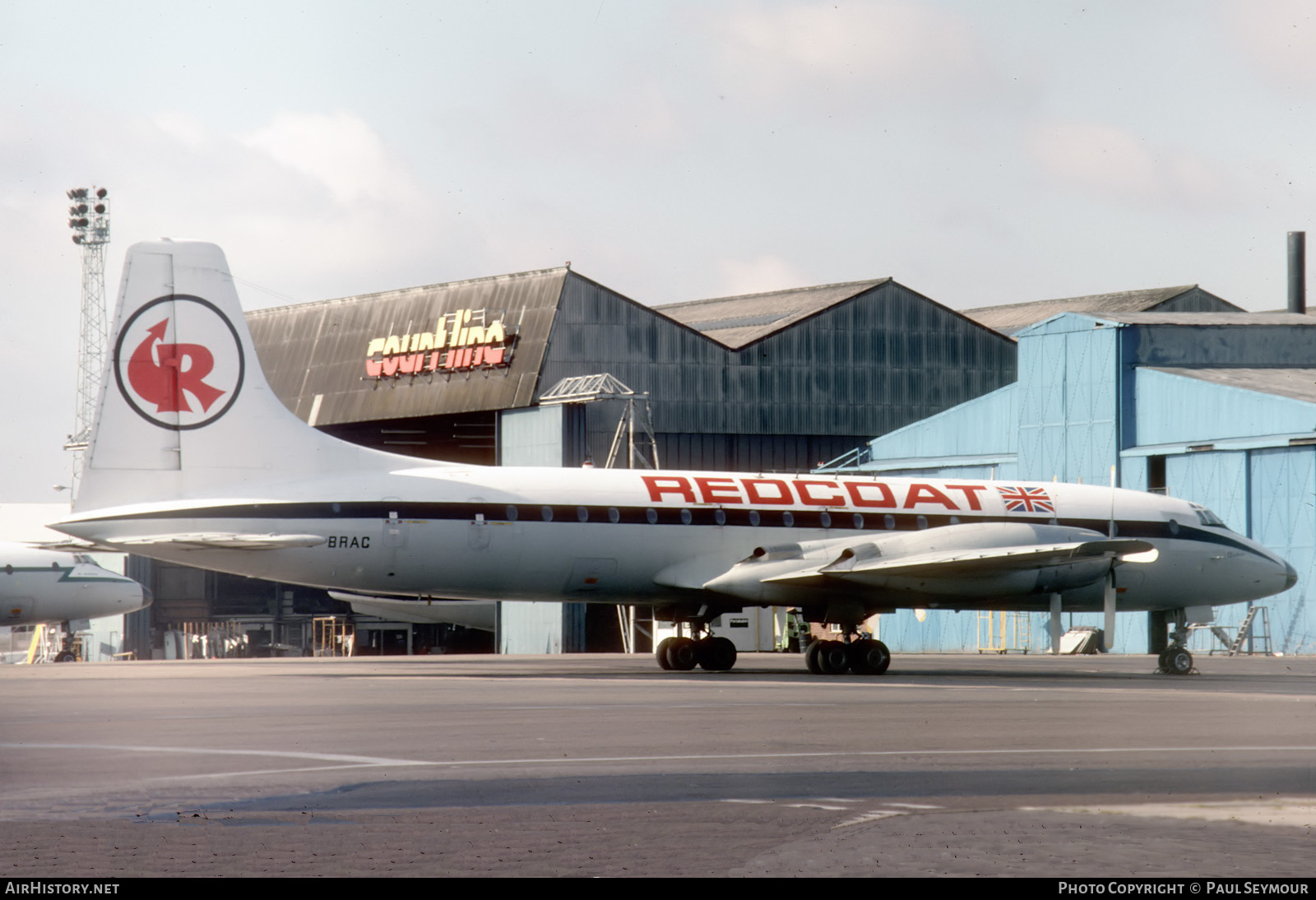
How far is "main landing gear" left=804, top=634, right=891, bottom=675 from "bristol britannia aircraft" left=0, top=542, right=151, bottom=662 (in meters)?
31.0

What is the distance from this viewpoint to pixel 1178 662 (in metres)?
32.4

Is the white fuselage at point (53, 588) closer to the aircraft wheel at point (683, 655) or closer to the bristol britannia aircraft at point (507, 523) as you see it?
the bristol britannia aircraft at point (507, 523)

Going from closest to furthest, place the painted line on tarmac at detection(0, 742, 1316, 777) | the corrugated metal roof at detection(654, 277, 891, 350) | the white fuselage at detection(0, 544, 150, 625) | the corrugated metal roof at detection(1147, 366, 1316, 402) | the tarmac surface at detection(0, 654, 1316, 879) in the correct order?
the tarmac surface at detection(0, 654, 1316, 879)
the painted line on tarmac at detection(0, 742, 1316, 777)
the corrugated metal roof at detection(1147, 366, 1316, 402)
the white fuselage at detection(0, 544, 150, 625)
the corrugated metal roof at detection(654, 277, 891, 350)

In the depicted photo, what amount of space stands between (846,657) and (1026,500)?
20.6 feet

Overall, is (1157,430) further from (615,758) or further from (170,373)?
(615,758)

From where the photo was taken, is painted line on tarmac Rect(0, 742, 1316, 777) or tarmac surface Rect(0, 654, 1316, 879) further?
painted line on tarmac Rect(0, 742, 1316, 777)

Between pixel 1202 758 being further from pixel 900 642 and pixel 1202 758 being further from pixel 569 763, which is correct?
pixel 900 642

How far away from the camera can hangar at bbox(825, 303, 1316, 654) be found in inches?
1903

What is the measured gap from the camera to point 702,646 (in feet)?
109

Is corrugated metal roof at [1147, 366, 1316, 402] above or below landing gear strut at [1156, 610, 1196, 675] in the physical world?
above

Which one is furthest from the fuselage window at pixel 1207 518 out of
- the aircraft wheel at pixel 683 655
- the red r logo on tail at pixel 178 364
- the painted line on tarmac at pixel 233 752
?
the painted line on tarmac at pixel 233 752

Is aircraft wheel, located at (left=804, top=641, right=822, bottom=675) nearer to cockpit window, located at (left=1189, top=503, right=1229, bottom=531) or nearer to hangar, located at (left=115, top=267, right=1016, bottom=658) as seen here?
cockpit window, located at (left=1189, top=503, right=1229, bottom=531)

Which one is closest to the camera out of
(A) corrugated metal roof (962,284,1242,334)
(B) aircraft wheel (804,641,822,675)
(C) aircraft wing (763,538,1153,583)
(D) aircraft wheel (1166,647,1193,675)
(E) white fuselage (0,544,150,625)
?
(C) aircraft wing (763,538,1153,583)

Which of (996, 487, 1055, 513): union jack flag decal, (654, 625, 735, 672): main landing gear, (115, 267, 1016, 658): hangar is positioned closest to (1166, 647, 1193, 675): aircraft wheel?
(996, 487, 1055, 513): union jack flag decal
